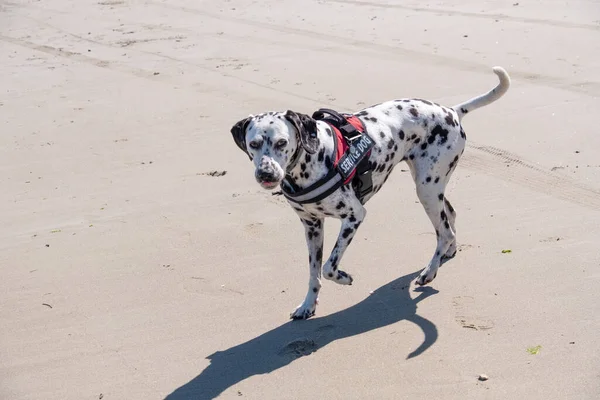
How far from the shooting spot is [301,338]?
232 inches

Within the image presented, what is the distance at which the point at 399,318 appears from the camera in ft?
20.1

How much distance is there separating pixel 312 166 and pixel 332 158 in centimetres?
16

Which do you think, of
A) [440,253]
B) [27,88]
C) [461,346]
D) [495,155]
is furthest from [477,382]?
[27,88]

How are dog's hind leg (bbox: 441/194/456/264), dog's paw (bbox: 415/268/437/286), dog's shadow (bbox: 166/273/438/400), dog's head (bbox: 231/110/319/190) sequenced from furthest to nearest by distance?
dog's hind leg (bbox: 441/194/456/264) < dog's paw (bbox: 415/268/437/286) < dog's head (bbox: 231/110/319/190) < dog's shadow (bbox: 166/273/438/400)

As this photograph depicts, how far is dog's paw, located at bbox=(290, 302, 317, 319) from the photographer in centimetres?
615

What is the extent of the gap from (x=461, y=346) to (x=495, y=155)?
11.6ft

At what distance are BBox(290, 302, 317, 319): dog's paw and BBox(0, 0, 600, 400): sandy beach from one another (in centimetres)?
15

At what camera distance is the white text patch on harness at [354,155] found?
6.07 meters

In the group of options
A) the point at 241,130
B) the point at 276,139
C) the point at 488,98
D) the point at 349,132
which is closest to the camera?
the point at 276,139

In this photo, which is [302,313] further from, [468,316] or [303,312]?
[468,316]

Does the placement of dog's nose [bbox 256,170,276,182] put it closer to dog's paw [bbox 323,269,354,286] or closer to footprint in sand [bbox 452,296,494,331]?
dog's paw [bbox 323,269,354,286]

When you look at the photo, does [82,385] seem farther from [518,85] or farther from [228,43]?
[228,43]

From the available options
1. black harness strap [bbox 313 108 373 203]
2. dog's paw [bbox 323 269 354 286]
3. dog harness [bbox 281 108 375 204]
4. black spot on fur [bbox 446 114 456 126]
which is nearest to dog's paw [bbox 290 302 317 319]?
dog's paw [bbox 323 269 354 286]

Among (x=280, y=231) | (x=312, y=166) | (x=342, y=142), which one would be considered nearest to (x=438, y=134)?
(x=342, y=142)
